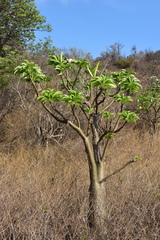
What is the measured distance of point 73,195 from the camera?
12.8ft

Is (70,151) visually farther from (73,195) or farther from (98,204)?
(98,204)

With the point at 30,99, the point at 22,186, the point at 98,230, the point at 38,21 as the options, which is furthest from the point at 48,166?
the point at 38,21

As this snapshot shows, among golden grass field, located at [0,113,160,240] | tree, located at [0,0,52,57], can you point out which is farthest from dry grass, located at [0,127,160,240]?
tree, located at [0,0,52,57]

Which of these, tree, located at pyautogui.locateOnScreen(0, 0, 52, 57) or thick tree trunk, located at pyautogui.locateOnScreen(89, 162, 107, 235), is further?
tree, located at pyautogui.locateOnScreen(0, 0, 52, 57)

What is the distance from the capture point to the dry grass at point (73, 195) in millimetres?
2996

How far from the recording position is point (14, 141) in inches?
343

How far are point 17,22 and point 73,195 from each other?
25.5 feet

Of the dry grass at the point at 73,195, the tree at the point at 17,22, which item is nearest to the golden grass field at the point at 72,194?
the dry grass at the point at 73,195

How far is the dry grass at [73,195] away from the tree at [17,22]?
443cm

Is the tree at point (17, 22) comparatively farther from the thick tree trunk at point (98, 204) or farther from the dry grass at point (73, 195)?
the thick tree trunk at point (98, 204)

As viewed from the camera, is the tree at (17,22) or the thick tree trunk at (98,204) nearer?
the thick tree trunk at (98,204)

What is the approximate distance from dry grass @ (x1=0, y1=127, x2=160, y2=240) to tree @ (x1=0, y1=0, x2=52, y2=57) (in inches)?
174

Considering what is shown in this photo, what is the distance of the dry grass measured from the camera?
2996 millimetres

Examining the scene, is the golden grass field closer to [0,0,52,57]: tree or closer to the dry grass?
the dry grass
